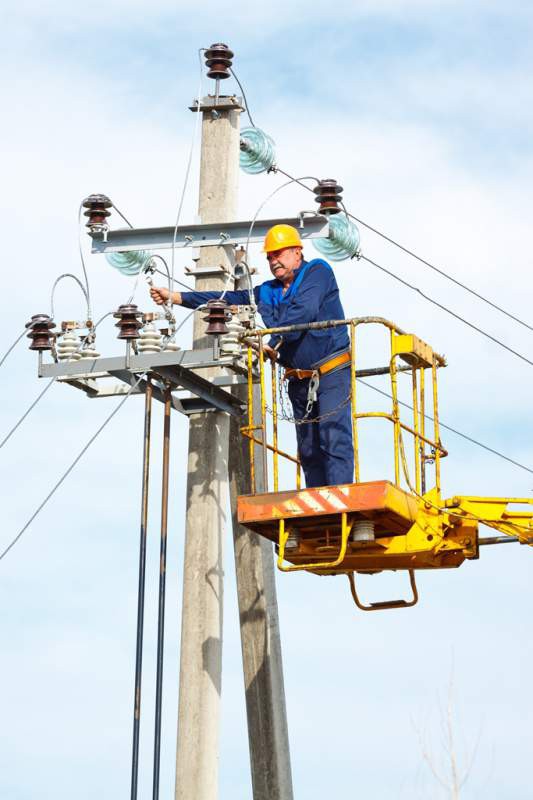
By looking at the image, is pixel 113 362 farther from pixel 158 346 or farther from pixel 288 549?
pixel 288 549

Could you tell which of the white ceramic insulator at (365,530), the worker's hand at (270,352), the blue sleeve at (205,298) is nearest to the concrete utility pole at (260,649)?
the blue sleeve at (205,298)

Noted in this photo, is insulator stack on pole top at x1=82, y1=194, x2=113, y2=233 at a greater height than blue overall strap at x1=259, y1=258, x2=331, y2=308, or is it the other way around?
insulator stack on pole top at x1=82, y1=194, x2=113, y2=233

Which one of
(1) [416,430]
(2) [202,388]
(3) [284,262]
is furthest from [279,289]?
(1) [416,430]

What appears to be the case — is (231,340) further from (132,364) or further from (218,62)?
(218,62)

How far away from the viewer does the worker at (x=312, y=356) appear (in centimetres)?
1573

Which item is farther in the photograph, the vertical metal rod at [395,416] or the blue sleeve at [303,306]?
the blue sleeve at [303,306]

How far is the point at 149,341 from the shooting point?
15.9 m

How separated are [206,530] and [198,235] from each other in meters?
2.13

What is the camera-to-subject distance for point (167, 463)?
627 inches

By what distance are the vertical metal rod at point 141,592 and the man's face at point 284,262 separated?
3.75 ft

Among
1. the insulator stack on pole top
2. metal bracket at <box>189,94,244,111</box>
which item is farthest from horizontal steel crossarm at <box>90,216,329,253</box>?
metal bracket at <box>189,94,244,111</box>

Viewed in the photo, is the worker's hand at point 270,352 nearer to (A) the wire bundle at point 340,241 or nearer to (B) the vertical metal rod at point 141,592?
(B) the vertical metal rod at point 141,592

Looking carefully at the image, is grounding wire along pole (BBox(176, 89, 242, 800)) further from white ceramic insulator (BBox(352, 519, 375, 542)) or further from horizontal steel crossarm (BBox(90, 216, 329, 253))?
white ceramic insulator (BBox(352, 519, 375, 542))

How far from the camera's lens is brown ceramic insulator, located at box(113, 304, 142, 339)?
1588cm
